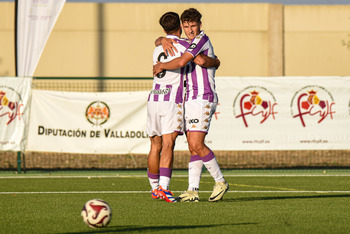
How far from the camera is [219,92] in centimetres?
1473

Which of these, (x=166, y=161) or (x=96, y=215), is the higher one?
(x=166, y=161)

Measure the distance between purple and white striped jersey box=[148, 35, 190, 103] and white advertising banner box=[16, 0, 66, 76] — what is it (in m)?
6.32

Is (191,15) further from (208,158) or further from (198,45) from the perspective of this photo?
(208,158)

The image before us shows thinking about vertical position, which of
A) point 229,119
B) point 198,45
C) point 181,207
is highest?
point 198,45

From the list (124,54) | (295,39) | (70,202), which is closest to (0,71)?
(124,54)

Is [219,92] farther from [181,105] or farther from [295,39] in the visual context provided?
[295,39]

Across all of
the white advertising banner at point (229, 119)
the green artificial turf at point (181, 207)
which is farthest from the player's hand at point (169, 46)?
the white advertising banner at point (229, 119)

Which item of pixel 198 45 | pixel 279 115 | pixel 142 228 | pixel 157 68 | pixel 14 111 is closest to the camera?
pixel 142 228

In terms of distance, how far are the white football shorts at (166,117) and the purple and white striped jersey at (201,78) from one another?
209 mm

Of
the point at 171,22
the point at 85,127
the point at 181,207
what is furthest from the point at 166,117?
the point at 85,127

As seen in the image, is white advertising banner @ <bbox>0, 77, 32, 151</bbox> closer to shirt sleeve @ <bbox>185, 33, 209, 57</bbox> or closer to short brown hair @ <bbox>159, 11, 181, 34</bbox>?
short brown hair @ <bbox>159, 11, 181, 34</bbox>

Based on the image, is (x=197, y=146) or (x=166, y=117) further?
(x=166, y=117)

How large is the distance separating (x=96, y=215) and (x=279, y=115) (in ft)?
30.1

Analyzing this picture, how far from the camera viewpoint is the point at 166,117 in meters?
8.57
